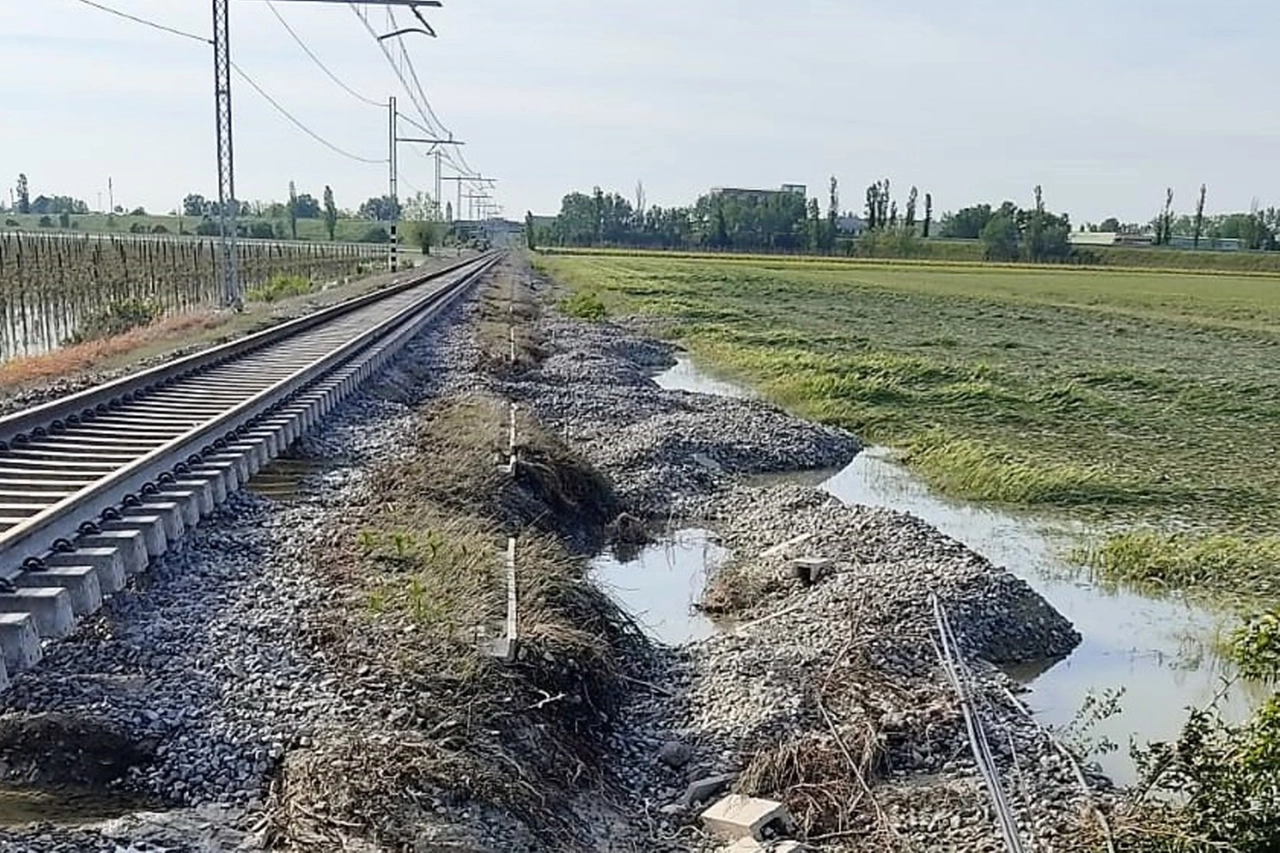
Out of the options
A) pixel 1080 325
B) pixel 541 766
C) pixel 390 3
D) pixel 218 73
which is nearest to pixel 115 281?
pixel 218 73

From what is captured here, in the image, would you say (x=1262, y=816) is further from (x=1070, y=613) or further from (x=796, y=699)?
(x=1070, y=613)

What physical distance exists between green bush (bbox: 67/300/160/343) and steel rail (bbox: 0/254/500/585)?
47.5 ft

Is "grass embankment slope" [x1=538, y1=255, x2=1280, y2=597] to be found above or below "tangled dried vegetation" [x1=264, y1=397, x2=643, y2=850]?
below

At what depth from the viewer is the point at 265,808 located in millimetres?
5156

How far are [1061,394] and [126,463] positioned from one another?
20.3m

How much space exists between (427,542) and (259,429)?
354 centimetres

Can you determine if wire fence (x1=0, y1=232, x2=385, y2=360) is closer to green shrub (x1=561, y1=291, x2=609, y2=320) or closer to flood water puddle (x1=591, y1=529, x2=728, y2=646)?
green shrub (x1=561, y1=291, x2=609, y2=320)

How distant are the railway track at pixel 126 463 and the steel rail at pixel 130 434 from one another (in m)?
0.01

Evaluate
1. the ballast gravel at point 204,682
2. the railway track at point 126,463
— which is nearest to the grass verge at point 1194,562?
the ballast gravel at point 204,682

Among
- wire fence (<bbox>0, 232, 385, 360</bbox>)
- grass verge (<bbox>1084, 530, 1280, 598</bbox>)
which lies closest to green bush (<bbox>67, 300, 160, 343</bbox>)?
wire fence (<bbox>0, 232, 385, 360</bbox>)

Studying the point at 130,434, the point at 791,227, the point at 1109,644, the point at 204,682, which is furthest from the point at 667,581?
the point at 791,227

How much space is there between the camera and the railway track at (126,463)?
21.1ft

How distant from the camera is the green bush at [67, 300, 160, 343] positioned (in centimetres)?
3219

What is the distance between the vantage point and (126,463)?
920cm
